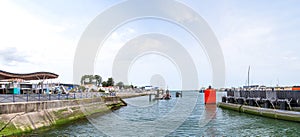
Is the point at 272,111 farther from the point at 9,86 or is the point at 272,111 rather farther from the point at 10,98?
the point at 9,86

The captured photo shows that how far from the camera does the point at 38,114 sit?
2302 centimetres

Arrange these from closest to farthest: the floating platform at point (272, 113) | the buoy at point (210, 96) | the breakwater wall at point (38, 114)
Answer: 1. the breakwater wall at point (38, 114)
2. the floating platform at point (272, 113)
3. the buoy at point (210, 96)

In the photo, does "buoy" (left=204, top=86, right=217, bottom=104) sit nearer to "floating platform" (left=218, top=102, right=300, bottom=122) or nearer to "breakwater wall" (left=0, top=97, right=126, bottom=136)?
"floating platform" (left=218, top=102, right=300, bottom=122)

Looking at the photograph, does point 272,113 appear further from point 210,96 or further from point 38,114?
point 210,96

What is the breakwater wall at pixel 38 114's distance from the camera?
18766 millimetres

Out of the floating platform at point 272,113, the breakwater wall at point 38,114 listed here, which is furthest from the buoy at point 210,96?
the breakwater wall at point 38,114

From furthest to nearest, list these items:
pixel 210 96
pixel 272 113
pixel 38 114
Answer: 1. pixel 210 96
2. pixel 272 113
3. pixel 38 114

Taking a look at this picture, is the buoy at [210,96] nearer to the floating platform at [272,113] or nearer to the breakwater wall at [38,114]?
the floating platform at [272,113]

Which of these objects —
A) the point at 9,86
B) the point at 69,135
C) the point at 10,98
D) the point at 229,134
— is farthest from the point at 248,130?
the point at 9,86

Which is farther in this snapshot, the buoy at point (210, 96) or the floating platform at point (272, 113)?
the buoy at point (210, 96)

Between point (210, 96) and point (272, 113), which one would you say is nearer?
point (272, 113)

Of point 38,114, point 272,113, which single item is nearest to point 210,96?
point 272,113

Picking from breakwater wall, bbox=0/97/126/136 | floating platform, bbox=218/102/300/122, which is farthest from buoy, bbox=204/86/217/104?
breakwater wall, bbox=0/97/126/136

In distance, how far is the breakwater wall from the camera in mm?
18766
